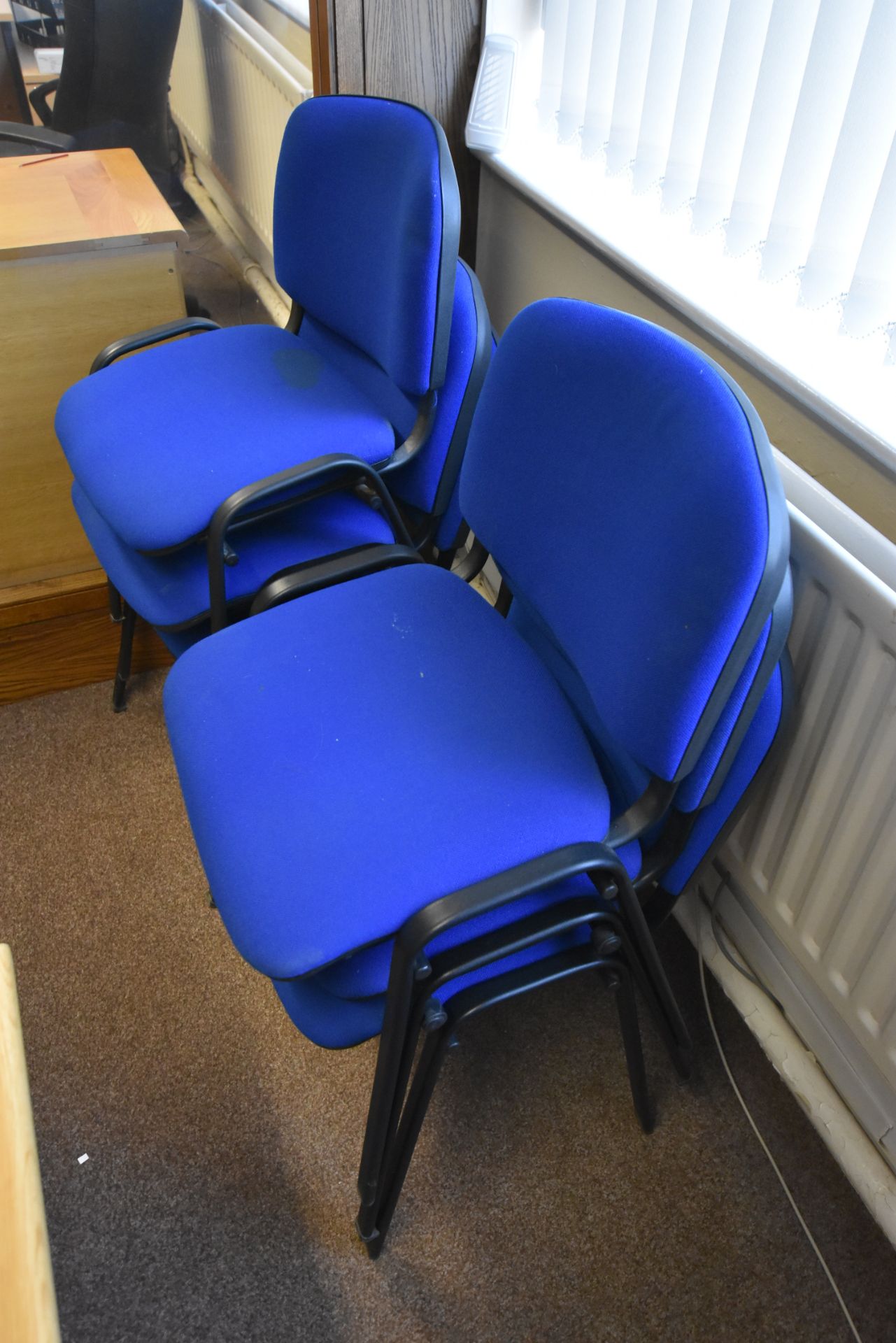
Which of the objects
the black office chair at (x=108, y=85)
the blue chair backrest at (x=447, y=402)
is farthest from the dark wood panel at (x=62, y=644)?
the black office chair at (x=108, y=85)

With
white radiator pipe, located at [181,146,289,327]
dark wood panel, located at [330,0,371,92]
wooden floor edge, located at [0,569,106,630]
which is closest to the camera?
dark wood panel, located at [330,0,371,92]

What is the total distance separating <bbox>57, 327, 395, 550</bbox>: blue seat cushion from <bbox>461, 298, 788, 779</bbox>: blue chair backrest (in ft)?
1.11

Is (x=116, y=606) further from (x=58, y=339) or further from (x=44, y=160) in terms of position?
(x=44, y=160)

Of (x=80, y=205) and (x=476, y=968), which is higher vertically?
(x=80, y=205)

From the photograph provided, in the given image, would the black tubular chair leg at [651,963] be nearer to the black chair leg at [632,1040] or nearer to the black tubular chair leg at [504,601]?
the black chair leg at [632,1040]

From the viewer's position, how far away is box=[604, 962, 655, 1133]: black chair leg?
3.18ft

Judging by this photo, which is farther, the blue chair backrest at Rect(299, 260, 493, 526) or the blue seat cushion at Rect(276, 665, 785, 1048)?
the blue chair backrest at Rect(299, 260, 493, 526)

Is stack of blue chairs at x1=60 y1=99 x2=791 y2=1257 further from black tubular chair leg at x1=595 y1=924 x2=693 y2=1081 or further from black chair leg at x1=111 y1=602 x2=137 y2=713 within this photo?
black chair leg at x1=111 y1=602 x2=137 y2=713

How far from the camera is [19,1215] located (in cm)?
56

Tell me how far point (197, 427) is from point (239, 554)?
19cm

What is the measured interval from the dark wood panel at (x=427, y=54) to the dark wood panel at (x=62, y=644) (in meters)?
0.98

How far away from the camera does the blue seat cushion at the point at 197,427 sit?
123 centimetres

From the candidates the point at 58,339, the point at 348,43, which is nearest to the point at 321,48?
the point at 348,43

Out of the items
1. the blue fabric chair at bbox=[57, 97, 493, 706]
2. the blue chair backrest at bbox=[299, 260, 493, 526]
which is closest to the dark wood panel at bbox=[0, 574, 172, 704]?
the blue fabric chair at bbox=[57, 97, 493, 706]
